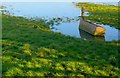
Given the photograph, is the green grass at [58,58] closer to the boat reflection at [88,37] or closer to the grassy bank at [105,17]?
the boat reflection at [88,37]

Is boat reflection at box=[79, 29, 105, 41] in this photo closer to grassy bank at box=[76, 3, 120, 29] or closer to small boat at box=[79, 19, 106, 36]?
small boat at box=[79, 19, 106, 36]

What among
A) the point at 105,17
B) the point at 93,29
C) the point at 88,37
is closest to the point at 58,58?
the point at 88,37

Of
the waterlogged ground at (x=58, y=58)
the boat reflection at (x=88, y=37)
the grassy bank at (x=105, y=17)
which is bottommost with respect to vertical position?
the boat reflection at (x=88, y=37)

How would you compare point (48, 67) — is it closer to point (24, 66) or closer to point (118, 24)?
point (24, 66)

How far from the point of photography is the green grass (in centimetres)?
1431

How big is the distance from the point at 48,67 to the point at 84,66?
2.24 m

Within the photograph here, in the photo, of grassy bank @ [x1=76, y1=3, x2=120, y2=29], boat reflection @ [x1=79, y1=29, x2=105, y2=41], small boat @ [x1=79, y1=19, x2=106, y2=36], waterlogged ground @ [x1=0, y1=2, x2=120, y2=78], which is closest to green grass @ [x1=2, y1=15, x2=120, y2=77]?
waterlogged ground @ [x1=0, y1=2, x2=120, y2=78]

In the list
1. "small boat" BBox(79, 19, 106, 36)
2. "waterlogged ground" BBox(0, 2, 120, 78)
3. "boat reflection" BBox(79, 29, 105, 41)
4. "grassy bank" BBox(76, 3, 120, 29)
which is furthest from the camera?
"grassy bank" BBox(76, 3, 120, 29)

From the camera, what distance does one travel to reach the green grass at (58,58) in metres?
14.3

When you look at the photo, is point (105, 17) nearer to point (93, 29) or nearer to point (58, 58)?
point (93, 29)

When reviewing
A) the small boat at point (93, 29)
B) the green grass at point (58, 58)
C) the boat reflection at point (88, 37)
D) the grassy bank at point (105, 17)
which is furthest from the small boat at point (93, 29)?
the green grass at point (58, 58)

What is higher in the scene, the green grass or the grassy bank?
the grassy bank

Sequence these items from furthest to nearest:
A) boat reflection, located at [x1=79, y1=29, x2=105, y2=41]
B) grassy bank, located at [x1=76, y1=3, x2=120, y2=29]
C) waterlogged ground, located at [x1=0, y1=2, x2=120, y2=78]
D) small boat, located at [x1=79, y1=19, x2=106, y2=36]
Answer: grassy bank, located at [x1=76, y1=3, x2=120, y2=29] → small boat, located at [x1=79, y1=19, x2=106, y2=36] → boat reflection, located at [x1=79, y1=29, x2=105, y2=41] → waterlogged ground, located at [x1=0, y1=2, x2=120, y2=78]

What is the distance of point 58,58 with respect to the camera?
16609 millimetres
